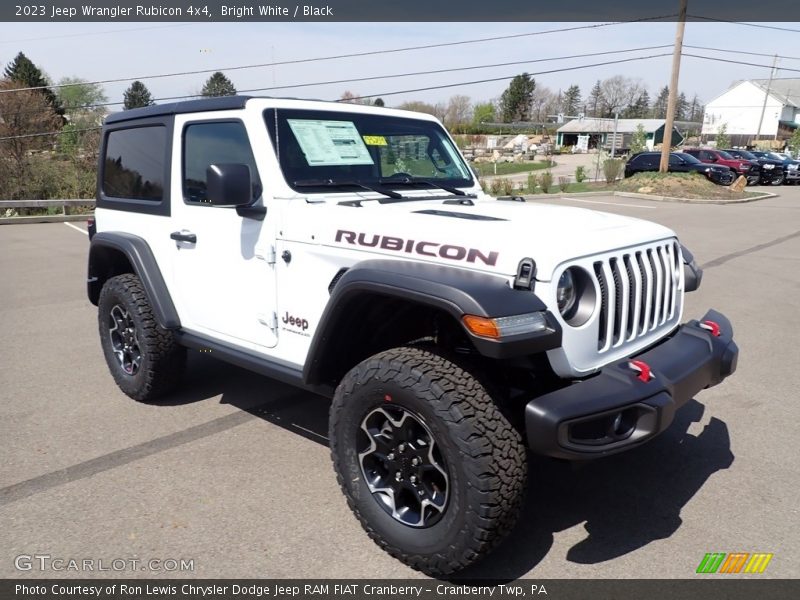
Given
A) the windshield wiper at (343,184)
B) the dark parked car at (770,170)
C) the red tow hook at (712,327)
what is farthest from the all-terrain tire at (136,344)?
the dark parked car at (770,170)

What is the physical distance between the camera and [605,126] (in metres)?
84.2

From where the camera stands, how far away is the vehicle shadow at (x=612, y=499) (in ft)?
9.21

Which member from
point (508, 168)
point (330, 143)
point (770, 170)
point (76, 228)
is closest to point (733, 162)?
point (770, 170)

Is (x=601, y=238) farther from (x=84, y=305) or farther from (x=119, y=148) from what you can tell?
(x=84, y=305)

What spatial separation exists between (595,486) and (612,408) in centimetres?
117

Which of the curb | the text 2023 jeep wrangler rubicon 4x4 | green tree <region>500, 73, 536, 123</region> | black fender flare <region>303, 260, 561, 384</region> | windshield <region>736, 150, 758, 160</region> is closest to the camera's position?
black fender flare <region>303, 260, 561, 384</region>

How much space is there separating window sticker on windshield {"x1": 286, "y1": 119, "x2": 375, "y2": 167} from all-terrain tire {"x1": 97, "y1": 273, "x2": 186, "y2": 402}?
1545 millimetres

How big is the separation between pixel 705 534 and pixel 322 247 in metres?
2.23

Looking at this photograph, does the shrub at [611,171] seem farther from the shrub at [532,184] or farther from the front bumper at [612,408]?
the front bumper at [612,408]

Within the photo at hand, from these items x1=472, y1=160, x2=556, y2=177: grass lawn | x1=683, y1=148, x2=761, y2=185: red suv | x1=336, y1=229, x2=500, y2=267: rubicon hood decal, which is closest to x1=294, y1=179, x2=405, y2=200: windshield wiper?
x1=336, y1=229, x2=500, y2=267: rubicon hood decal

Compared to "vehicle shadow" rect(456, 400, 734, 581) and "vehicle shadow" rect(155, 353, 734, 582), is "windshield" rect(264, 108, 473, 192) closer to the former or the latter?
"vehicle shadow" rect(155, 353, 734, 582)

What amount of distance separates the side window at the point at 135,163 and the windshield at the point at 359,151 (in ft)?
3.50

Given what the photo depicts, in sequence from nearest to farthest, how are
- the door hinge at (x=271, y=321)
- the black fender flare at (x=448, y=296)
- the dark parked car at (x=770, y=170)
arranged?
the black fender flare at (x=448, y=296) < the door hinge at (x=271, y=321) < the dark parked car at (x=770, y=170)

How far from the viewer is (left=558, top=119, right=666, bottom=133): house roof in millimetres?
81625
